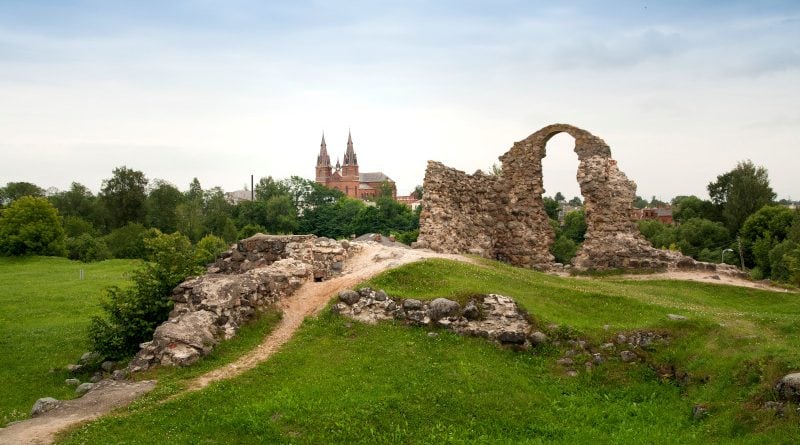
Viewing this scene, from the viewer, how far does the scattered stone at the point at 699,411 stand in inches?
440

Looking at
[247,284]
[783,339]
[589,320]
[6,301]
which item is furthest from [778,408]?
[6,301]

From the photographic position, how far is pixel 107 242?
63.2 meters

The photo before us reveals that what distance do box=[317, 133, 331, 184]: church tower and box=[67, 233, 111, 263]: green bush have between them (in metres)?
129

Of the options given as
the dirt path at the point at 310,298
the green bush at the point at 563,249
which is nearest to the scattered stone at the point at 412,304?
the dirt path at the point at 310,298

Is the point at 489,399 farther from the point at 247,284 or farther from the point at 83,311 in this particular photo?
the point at 83,311

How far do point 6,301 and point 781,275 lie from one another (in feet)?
178

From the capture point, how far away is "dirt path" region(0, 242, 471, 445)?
10867mm

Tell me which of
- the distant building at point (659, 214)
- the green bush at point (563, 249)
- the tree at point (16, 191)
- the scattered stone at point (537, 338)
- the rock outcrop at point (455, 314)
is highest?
the tree at point (16, 191)

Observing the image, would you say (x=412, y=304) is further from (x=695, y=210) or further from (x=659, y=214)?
(x=659, y=214)

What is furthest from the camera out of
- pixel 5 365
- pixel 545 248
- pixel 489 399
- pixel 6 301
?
pixel 545 248

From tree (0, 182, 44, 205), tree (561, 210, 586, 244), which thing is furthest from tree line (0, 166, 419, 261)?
tree (561, 210, 586, 244)

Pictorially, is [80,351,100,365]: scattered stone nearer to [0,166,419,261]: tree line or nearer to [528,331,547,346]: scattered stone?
[528,331,547,346]: scattered stone

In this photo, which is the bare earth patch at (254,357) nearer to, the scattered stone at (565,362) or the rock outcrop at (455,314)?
the rock outcrop at (455,314)

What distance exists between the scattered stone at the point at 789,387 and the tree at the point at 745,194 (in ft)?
237
